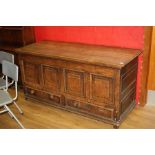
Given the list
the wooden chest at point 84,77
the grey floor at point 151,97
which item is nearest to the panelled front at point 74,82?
the wooden chest at point 84,77

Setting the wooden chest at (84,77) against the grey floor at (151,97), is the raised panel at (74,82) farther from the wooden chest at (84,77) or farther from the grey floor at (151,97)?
the grey floor at (151,97)

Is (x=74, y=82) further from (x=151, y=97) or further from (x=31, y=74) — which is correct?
(x=151, y=97)

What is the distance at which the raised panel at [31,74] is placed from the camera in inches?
126

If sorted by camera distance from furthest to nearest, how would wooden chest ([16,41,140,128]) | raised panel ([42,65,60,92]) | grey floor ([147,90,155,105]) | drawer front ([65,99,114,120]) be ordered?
grey floor ([147,90,155,105]), raised panel ([42,65,60,92]), drawer front ([65,99,114,120]), wooden chest ([16,41,140,128])

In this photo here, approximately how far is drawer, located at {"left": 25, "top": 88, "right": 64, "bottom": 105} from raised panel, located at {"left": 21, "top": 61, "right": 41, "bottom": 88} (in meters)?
0.12

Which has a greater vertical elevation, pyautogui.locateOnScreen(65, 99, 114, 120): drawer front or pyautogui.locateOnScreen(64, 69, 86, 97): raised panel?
pyautogui.locateOnScreen(64, 69, 86, 97): raised panel

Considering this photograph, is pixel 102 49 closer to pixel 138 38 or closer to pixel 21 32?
pixel 138 38

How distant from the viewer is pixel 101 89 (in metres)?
2.70

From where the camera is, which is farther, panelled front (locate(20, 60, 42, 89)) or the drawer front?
panelled front (locate(20, 60, 42, 89))

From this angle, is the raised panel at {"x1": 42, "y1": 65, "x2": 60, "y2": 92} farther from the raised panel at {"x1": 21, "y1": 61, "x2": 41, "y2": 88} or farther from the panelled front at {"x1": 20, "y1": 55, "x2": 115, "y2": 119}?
the raised panel at {"x1": 21, "y1": 61, "x2": 41, "y2": 88}

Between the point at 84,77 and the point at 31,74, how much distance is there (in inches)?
35.2


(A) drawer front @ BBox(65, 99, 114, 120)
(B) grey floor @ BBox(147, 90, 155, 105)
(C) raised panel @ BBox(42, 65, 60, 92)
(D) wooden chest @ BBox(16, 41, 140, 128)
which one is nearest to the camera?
(D) wooden chest @ BBox(16, 41, 140, 128)

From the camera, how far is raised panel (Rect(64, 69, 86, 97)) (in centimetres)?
283

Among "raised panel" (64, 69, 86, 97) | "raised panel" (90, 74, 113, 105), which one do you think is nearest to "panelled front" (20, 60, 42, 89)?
"raised panel" (64, 69, 86, 97)
